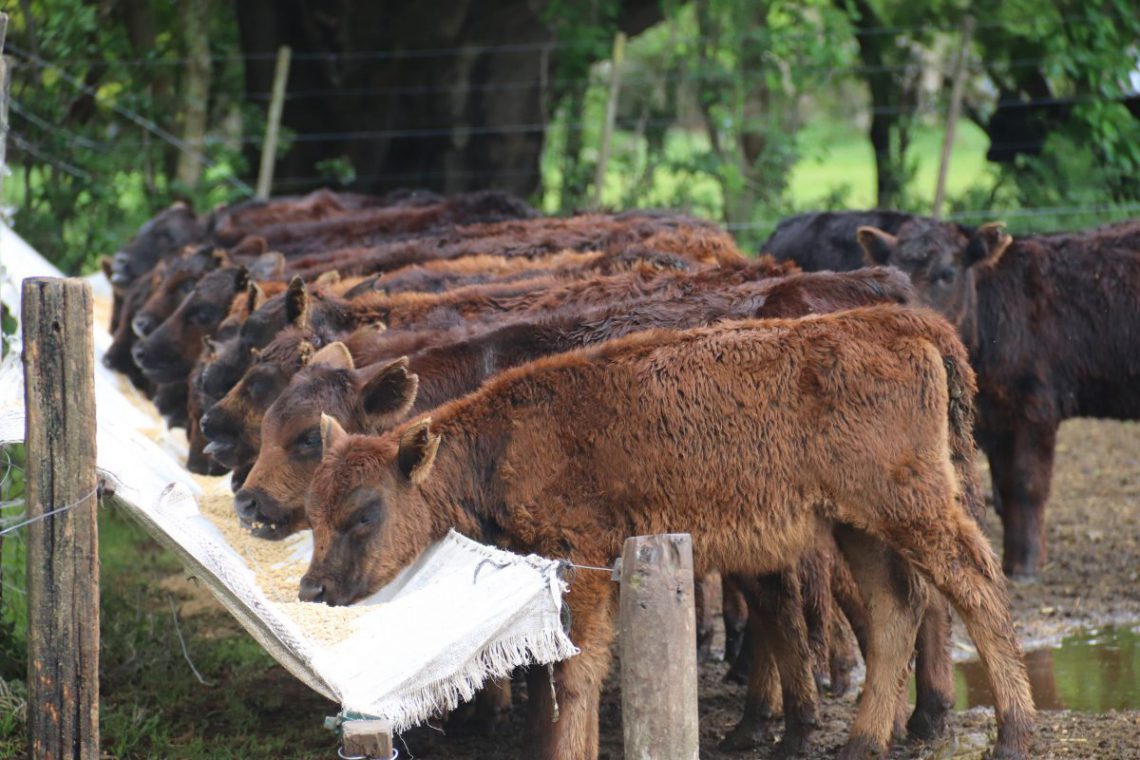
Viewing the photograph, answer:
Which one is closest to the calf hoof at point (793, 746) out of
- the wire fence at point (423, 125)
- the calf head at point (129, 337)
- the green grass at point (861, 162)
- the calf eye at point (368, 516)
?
the calf eye at point (368, 516)

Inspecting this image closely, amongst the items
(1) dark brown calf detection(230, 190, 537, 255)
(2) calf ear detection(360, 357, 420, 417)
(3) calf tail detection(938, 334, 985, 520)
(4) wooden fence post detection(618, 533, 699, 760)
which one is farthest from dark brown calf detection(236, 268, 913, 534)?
(1) dark brown calf detection(230, 190, 537, 255)

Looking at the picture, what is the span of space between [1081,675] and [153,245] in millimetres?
9105

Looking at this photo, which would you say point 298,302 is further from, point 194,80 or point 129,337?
point 194,80

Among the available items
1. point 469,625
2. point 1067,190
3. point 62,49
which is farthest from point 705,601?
point 62,49

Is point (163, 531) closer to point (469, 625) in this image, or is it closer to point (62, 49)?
point (469, 625)

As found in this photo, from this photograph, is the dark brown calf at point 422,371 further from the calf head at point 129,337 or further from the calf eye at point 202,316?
the calf head at point 129,337

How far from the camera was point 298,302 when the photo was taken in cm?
→ 793

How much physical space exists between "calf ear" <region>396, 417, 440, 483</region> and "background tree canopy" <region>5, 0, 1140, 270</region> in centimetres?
1026

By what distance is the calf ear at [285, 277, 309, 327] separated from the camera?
7.90 m

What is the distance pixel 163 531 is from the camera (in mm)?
5621

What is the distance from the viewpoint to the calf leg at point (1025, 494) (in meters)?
9.57

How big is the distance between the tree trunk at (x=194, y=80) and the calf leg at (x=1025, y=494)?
10.4m

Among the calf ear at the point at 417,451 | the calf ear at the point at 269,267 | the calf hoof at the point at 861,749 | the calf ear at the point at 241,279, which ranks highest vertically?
the calf ear at the point at 269,267

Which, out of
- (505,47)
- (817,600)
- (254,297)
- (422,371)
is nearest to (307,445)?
(422,371)
